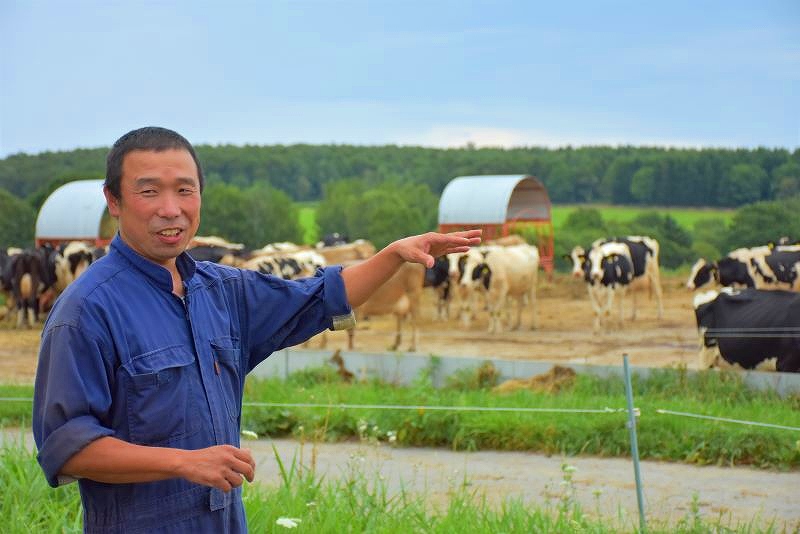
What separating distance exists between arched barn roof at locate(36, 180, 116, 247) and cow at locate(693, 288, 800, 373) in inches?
1012

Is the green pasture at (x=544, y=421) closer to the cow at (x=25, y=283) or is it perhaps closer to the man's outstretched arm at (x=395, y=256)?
the man's outstretched arm at (x=395, y=256)

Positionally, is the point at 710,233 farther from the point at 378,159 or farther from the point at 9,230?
the point at 378,159

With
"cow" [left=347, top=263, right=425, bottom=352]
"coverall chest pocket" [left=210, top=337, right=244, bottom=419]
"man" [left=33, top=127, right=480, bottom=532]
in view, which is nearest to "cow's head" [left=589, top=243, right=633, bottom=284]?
"cow" [left=347, top=263, right=425, bottom=352]

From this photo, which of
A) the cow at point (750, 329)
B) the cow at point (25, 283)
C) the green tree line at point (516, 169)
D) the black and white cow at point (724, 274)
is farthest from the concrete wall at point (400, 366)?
the green tree line at point (516, 169)

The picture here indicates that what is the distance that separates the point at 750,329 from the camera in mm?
12180

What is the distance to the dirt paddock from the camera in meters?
17.1

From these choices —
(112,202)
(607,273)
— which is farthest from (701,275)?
(112,202)

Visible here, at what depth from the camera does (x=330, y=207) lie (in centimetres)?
6338

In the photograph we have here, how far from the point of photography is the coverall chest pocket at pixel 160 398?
8.84 feet

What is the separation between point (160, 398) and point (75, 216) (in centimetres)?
3462

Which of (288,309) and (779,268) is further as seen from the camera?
(779,268)

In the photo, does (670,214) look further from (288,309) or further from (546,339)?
(288,309)

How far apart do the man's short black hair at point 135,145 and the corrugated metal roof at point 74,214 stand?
3313 centimetres

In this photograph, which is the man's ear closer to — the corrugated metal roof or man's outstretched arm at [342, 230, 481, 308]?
man's outstretched arm at [342, 230, 481, 308]
